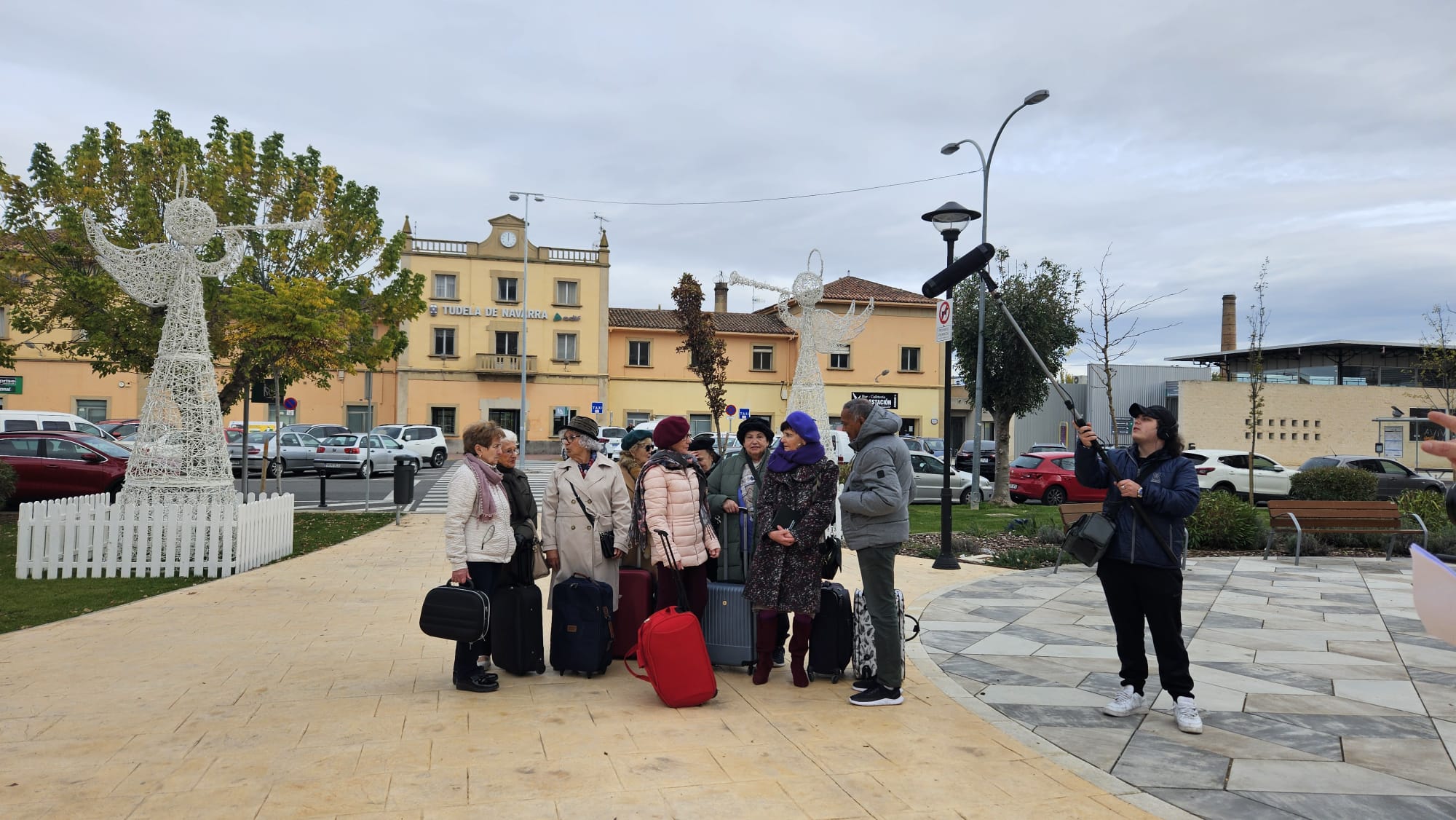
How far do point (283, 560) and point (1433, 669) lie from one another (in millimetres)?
10782

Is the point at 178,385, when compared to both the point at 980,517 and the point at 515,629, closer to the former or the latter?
the point at 515,629

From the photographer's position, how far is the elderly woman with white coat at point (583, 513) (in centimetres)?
605

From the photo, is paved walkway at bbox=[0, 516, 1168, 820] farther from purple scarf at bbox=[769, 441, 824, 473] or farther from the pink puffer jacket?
purple scarf at bbox=[769, 441, 824, 473]

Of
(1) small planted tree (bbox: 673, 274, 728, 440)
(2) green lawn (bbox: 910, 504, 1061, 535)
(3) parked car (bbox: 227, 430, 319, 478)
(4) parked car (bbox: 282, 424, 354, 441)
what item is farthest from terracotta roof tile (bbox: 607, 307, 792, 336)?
(2) green lawn (bbox: 910, 504, 1061, 535)

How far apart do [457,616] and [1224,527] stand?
11140mm

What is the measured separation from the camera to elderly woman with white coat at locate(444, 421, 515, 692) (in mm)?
5535

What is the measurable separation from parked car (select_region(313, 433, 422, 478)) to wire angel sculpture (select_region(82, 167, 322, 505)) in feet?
54.1

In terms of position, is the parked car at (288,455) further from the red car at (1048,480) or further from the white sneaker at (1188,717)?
the white sneaker at (1188,717)

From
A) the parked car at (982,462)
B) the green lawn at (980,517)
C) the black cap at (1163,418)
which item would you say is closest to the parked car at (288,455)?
the green lawn at (980,517)

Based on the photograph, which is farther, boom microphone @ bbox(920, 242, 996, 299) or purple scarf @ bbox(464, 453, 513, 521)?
boom microphone @ bbox(920, 242, 996, 299)

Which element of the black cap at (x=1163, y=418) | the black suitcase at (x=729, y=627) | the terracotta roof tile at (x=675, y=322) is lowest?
the black suitcase at (x=729, y=627)

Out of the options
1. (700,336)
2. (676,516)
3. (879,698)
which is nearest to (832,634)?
(879,698)

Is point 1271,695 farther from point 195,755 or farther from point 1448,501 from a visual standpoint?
point 195,755

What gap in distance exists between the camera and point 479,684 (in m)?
5.56
